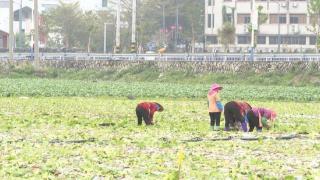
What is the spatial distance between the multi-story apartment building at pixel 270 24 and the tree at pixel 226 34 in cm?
598

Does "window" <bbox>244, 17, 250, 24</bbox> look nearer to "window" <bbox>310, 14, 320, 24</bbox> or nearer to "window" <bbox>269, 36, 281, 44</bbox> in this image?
"window" <bbox>269, 36, 281, 44</bbox>

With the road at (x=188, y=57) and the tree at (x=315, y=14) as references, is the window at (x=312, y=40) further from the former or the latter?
the road at (x=188, y=57)

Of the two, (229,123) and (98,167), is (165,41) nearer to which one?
(229,123)

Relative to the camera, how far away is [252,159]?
17.1m

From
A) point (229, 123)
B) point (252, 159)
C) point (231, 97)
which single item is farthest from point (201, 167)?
point (231, 97)

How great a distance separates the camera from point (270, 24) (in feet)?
379

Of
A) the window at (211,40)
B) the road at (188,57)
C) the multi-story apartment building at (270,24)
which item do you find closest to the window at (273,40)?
the multi-story apartment building at (270,24)

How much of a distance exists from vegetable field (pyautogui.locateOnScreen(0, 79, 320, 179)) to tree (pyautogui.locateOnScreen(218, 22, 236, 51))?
68.5 meters

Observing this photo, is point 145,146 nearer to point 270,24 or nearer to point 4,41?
point 4,41

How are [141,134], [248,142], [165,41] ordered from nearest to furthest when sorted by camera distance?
[248,142] → [141,134] → [165,41]

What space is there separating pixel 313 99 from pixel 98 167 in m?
32.2

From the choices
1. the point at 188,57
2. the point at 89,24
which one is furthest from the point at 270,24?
the point at 188,57

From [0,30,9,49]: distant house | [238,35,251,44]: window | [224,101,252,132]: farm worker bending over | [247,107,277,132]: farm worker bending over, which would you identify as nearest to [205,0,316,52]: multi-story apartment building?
[238,35,251,44]: window

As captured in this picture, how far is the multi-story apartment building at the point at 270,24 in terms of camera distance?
113562 mm
